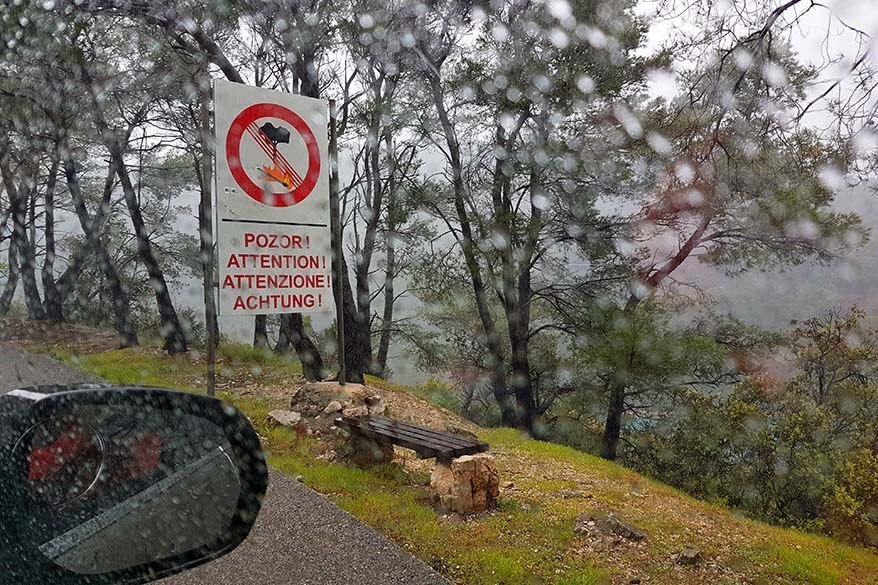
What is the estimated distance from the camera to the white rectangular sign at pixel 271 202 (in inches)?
179

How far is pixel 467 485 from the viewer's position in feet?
11.4

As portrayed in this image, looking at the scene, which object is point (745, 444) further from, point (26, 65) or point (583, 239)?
point (26, 65)

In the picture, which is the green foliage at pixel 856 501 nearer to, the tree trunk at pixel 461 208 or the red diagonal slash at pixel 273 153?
the red diagonal slash at pixel 273 153

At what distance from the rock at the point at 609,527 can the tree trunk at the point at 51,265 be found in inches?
442

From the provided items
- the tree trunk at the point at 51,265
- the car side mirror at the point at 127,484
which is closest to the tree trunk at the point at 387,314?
the tree trunk at the point at 51,265

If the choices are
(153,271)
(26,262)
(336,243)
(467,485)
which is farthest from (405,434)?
(26,262)

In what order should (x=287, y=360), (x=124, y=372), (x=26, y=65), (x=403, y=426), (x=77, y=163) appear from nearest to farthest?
1. (x=403, y=426)
2. (x=124, y=372)
3. (x=26, y=65)
4. (x=287, y=360)
5. (x=77, y=163)

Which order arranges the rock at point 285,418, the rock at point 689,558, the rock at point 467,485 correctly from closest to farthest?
1. the rock at point 689,558
2. the rock at point 467,485
3. the rock at point 285,418

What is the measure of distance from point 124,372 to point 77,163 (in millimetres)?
5929

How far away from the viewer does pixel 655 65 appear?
8.77 metres

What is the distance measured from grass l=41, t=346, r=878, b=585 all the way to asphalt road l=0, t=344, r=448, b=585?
13 centimetres

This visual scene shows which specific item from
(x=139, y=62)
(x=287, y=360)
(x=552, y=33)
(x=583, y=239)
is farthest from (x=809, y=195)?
(x=139, y=62)

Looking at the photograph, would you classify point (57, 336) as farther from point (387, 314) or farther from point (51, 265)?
point (387, 314)

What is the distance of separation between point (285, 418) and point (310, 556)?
2576mm
